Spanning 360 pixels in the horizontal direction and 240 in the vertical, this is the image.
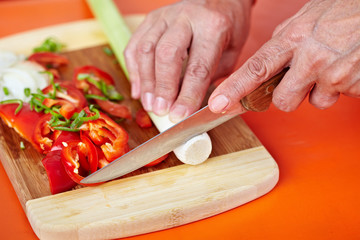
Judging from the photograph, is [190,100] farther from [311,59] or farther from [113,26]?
[113,26]

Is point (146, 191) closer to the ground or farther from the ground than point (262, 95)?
closer to the ground

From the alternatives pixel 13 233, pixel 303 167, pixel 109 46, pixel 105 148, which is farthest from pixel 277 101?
pixel 109 46

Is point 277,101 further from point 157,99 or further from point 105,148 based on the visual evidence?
point 105,148

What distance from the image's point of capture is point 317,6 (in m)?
1.56

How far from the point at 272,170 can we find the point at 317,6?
0.59 m

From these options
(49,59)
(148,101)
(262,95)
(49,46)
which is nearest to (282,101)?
(262,95)

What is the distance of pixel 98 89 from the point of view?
2082mm

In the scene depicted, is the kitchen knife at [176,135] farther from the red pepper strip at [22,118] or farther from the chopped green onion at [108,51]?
the chopped green onion at [108,51]

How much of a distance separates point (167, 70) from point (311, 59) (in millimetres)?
576

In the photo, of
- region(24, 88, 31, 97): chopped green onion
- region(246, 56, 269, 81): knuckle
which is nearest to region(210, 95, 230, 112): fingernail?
region(246, 56, 269, 81): knuckle

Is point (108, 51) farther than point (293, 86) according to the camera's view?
Yes

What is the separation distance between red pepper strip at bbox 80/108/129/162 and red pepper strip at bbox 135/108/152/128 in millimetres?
231

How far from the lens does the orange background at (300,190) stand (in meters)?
1.61

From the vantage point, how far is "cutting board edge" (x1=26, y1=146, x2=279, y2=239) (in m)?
1.50
